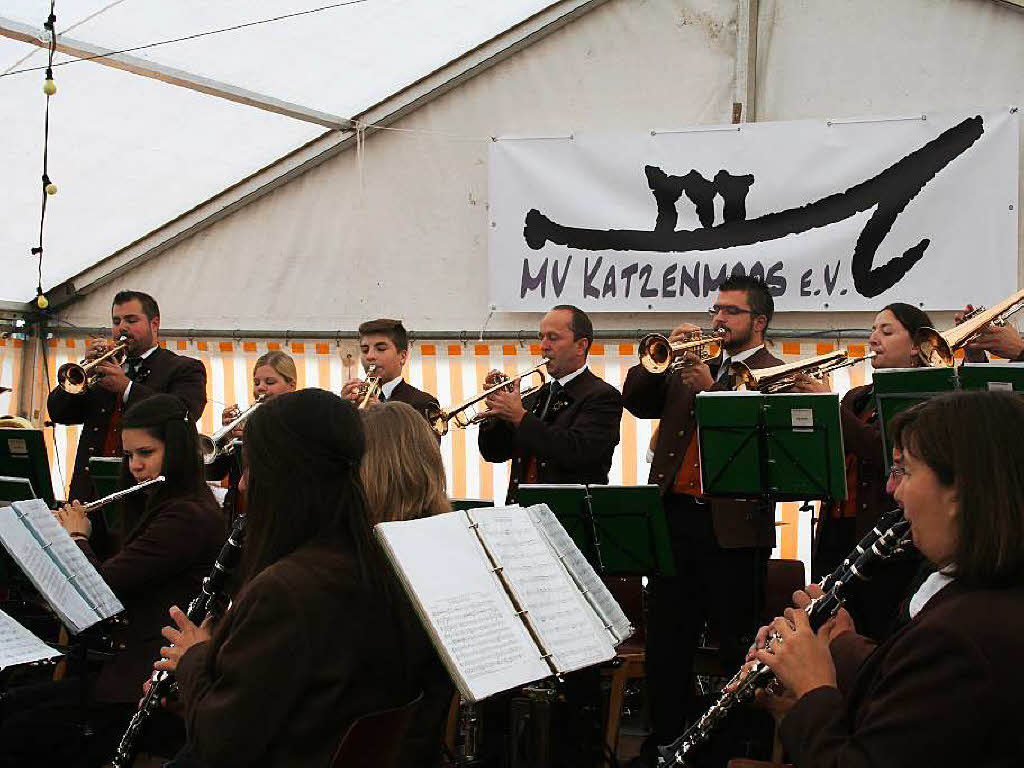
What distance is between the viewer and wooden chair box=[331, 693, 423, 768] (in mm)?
2441

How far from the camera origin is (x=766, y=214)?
7.07 meters

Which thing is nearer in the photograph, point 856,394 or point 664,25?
point 856,394

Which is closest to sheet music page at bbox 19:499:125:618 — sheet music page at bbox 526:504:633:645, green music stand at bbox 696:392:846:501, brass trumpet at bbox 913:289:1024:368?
sheet music page at bbox 526:504:633:645

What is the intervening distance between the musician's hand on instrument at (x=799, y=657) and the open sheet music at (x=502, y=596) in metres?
0.54

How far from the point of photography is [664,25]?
748cm

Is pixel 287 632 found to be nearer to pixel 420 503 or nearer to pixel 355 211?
pixel 420 503

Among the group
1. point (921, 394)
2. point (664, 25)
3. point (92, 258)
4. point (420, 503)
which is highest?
point (664, 25)

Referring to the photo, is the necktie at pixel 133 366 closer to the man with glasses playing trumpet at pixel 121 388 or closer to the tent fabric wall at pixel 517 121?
the man with glasses playing trumpet at pixel 121 388

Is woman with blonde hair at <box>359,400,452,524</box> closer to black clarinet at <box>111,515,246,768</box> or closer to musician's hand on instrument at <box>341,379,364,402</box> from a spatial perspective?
black clarinet at <box>111,515,246,768</box>

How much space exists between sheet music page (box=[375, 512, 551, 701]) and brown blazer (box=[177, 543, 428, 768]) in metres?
0.15

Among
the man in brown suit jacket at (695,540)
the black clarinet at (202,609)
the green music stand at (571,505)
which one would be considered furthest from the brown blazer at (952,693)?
the man in brown suit jacket at (695,540)

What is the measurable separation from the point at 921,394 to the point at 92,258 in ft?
21.6

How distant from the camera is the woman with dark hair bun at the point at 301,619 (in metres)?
2.49

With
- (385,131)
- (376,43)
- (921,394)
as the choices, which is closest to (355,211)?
(385,131)
